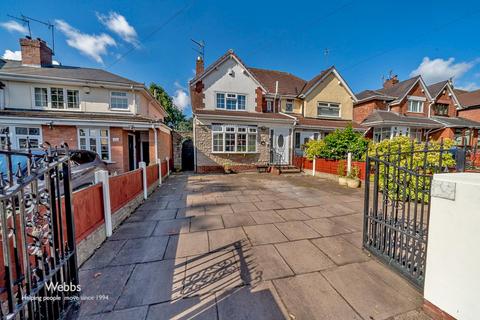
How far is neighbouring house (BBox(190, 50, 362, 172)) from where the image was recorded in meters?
12.5

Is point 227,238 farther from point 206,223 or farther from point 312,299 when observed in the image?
point 312,299

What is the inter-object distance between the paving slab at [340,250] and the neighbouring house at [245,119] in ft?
31.3

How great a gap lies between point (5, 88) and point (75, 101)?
3225mm

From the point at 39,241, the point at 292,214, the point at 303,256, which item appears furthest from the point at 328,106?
the point at 39,241

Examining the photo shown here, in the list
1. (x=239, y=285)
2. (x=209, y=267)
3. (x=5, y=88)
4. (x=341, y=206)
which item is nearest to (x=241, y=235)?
(x=209, y=267)

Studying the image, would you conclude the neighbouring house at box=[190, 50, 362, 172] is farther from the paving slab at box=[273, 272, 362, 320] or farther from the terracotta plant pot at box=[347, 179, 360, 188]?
the paving slab at box=[273, 272, 362, 320]

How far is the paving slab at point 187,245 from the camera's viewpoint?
3.26 metres

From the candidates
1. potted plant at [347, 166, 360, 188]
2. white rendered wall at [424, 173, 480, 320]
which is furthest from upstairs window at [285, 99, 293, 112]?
white rendered wall at [424, 173, 480, 320]

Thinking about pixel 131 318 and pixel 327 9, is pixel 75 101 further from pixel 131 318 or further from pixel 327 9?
pixel 327 9

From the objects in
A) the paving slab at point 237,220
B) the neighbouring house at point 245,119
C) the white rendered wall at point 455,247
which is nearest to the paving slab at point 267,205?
the paving slab at point 237,220

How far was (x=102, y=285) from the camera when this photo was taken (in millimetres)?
2502

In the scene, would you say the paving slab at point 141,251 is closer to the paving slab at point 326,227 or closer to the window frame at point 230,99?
the paving slab at point 326,227

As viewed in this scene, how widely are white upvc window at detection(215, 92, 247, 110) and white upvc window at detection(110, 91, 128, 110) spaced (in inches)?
222

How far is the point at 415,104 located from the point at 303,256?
916 inches
